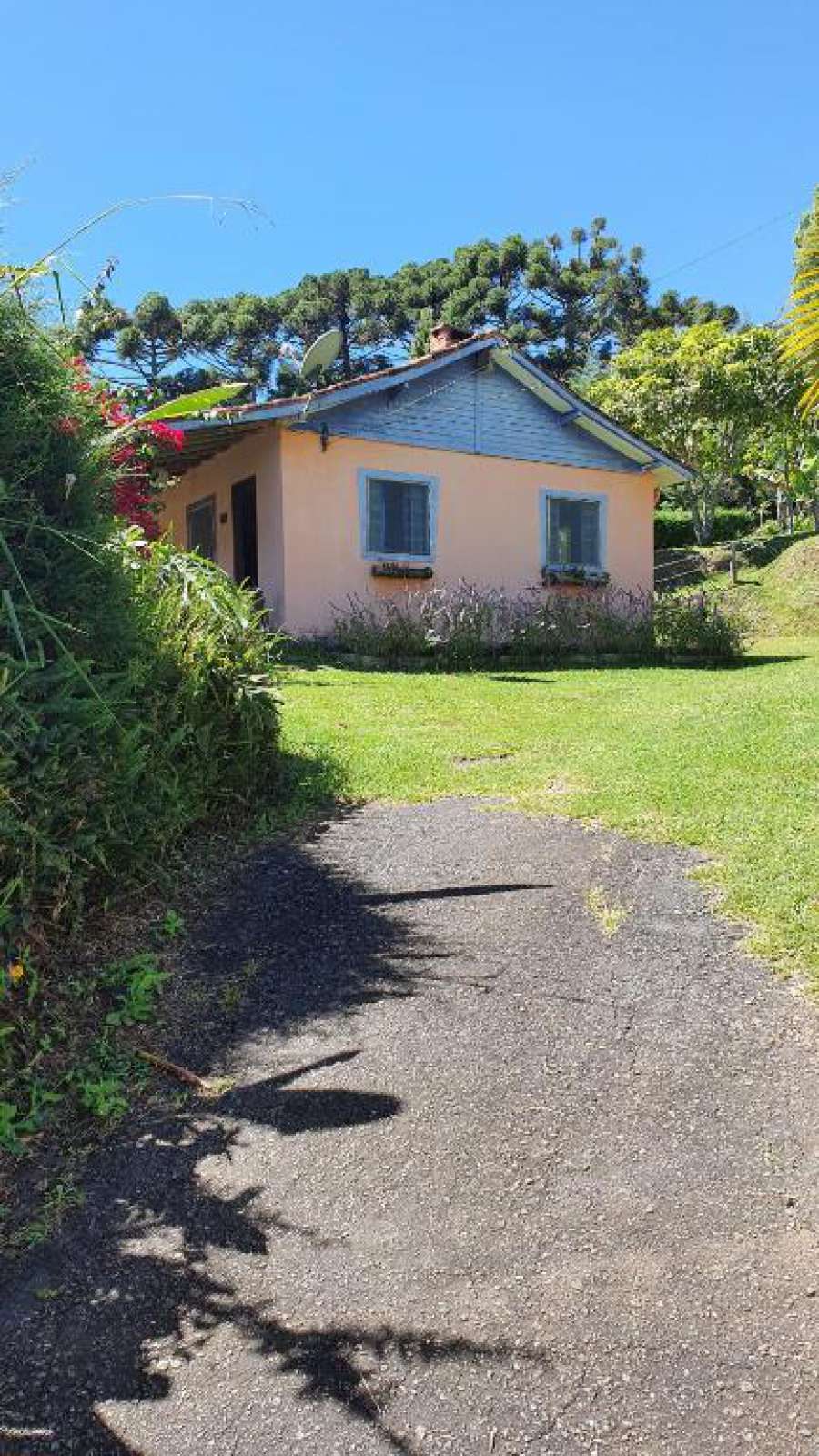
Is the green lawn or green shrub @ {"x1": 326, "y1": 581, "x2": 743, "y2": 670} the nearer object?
the green lawn

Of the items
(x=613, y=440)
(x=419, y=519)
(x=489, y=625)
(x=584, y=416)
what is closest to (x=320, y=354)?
(x=419, y=519)

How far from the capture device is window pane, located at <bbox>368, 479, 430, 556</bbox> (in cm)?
1352

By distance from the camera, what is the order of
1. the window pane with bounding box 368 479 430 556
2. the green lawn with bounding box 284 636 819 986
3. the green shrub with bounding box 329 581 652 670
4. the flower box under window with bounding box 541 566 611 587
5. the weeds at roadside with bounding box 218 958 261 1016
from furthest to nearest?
the flower box under window with bounding box 541 566 611 587 < the window pane with bounding box 368 479 430 556 < the green shrub with bounding box 329 581 652 670 < the green lawn with bounding box 284 636 819 986 < the weeds at roadside with bounding box 218 958 261 1016

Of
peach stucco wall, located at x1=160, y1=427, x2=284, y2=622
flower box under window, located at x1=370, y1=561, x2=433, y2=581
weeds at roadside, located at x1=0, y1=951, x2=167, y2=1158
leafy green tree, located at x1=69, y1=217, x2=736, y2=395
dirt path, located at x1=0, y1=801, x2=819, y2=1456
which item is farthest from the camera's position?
leafy green tree, located at x1=69, y1=217, x2=736, y2=395

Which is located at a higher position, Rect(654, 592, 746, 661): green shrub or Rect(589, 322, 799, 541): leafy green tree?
Rect(589, 322, 799, 541): leafy green tree

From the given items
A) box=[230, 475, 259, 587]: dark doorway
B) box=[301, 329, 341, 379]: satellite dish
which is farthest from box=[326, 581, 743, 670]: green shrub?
box=[301, 329, 341, 379]: satellite dish

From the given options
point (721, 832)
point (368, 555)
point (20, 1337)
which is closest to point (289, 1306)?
point (20, 1337)

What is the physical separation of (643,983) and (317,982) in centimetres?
112

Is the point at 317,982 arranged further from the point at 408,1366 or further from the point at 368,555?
the point at 368,555

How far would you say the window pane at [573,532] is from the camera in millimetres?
15344

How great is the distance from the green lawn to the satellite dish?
14.9 ft

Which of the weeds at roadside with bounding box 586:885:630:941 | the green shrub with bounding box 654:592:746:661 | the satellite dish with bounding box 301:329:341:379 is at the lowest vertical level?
the weeds at roadside with bounding box 586:885:630:941

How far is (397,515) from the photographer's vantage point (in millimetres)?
13750

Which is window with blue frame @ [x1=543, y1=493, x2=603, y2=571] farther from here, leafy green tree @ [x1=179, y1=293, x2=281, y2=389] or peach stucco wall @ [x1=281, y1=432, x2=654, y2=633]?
leafy green tree @ [x1=179, y1=293, x2=281, y2=389]
